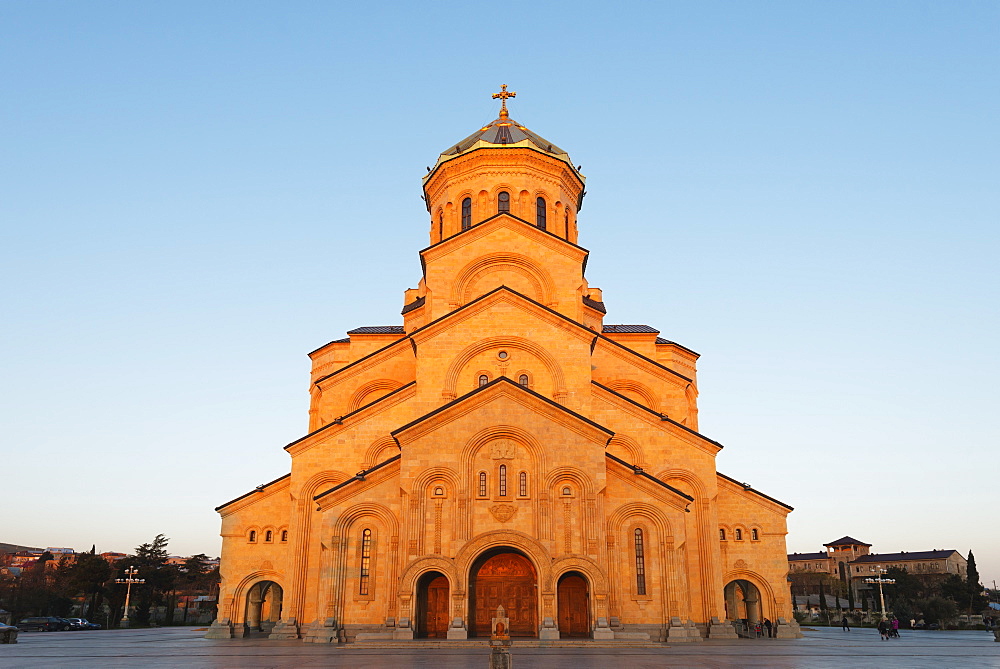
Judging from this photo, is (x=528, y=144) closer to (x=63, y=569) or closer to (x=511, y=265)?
(x=511, y=265)

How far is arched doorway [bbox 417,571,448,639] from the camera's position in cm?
2283

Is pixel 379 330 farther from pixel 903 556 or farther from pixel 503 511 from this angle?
pixel 903 556

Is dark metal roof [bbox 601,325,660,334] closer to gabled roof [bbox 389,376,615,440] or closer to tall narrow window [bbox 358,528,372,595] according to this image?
gabled roof [bbox 389,376,615,440]

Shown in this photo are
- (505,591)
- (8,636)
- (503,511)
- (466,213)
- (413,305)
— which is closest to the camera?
A: (503,511)

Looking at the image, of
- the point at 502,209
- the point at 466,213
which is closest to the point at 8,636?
the point at 466,213

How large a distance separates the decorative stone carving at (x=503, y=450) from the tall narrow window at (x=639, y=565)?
15.0 ft

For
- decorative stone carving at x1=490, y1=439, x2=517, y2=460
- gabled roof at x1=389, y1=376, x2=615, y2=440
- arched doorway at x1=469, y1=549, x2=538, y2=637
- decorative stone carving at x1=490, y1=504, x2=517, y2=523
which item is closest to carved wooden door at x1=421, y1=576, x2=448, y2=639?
arched doorway at x1=469, y1=549, x2=538, y2=637

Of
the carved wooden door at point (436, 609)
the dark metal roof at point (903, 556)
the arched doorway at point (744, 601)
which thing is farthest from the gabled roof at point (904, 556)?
the carved wooden door at point (436, 609)

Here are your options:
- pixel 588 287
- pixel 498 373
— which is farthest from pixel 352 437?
pixel 588 287

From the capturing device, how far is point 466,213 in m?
33.1

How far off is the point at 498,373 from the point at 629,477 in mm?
5783

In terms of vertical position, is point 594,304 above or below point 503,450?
above

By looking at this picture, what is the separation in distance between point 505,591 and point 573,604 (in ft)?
7.07

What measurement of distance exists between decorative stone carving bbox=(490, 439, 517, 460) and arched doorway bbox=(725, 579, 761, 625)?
491 inches
